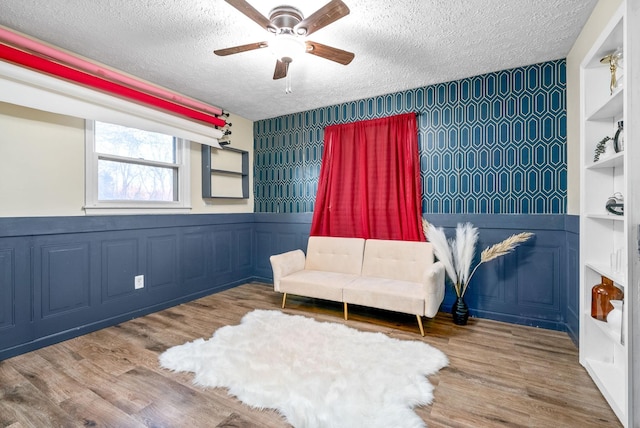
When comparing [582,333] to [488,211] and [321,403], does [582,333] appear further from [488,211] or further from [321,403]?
[321,403]

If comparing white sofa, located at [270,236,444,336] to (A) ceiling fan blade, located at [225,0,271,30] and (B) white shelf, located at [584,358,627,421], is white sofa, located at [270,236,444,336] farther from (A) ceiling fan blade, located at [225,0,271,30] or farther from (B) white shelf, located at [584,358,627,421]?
(A) ceiling fan blade, located at [225,0,271,30]

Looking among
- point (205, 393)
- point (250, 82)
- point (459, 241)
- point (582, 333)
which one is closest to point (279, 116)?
point (250, 82)

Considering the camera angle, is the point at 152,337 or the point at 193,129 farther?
the point at 193,129

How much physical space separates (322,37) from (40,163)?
2599 mm

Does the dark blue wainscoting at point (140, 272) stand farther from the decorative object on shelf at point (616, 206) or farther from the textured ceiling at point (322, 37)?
the textured ceiling at point (322, 37)

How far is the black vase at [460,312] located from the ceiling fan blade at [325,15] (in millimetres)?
2713

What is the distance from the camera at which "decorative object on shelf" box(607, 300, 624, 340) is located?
1.71 meters

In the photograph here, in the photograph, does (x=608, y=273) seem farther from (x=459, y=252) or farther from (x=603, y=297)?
(x=459, y=252)

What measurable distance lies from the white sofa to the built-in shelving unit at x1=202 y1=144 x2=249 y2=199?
1.42 metres

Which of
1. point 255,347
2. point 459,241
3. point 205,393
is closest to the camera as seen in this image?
point 205,393

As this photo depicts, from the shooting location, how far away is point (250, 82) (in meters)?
3.24

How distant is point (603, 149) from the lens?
6.40 feet

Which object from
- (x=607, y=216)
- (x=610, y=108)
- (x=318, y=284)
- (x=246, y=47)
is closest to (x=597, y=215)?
(x=607, y=216)

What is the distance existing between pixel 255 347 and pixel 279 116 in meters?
3.29
